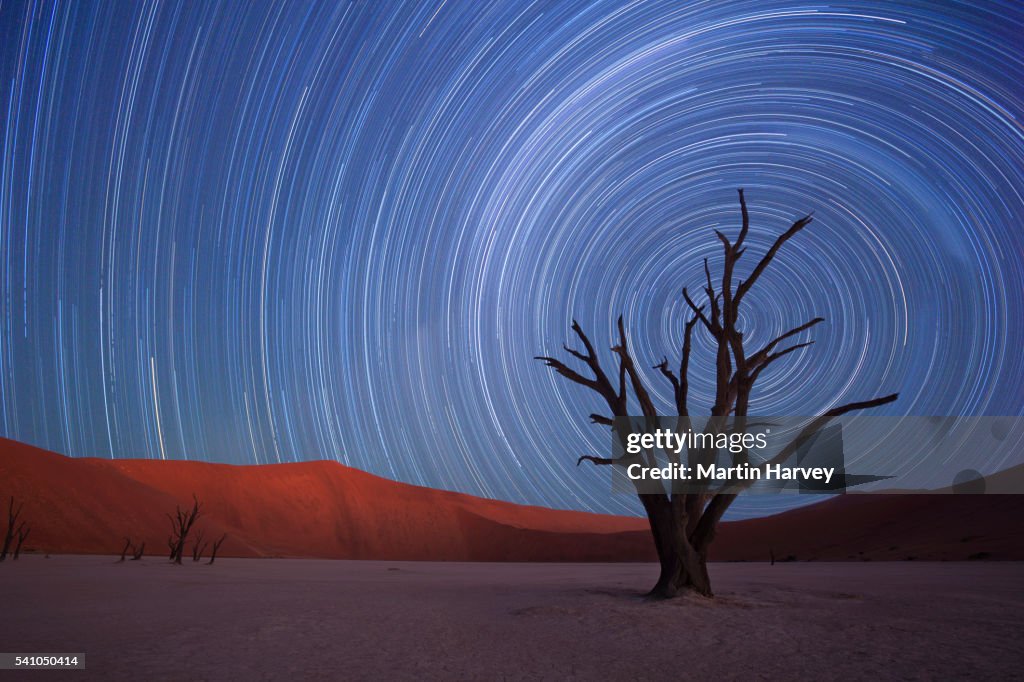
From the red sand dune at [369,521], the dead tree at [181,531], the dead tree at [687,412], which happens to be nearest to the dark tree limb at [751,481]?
the dead tree at [687,412]

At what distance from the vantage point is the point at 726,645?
9.25 metres

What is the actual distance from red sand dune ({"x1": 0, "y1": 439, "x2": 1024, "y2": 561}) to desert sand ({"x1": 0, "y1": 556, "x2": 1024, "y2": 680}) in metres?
35.9

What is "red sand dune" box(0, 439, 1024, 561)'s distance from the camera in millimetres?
56938

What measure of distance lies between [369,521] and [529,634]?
319 ft

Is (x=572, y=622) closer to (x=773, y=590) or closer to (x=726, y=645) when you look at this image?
(x=726, y=645)

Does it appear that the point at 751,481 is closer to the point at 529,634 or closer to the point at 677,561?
the point at 677,561

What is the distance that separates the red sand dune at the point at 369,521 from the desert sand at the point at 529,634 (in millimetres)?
35856

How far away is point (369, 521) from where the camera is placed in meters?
102

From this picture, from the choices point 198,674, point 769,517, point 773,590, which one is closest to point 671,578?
point 773,590

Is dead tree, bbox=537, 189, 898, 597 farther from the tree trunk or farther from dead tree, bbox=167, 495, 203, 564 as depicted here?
dead tree, bbox=167, 495, 203, 564

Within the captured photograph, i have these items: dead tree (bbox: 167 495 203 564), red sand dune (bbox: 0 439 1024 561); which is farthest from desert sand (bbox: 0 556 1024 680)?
red sand dune (bbox: 0 439 1024 561)

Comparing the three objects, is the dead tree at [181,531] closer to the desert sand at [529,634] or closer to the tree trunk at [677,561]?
the desert sand at [529,634]

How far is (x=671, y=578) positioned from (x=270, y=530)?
8612cm

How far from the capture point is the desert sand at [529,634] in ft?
25.0
